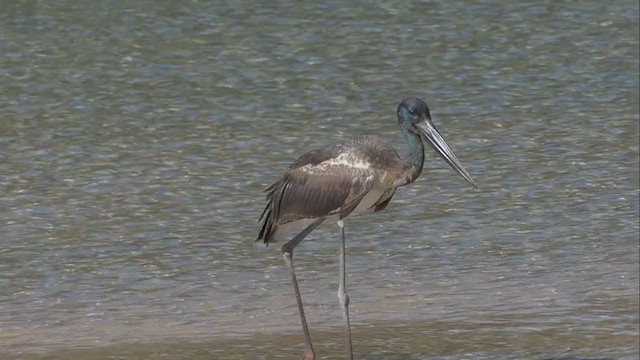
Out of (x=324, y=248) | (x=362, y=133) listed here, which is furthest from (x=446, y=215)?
(x=362, y=133)

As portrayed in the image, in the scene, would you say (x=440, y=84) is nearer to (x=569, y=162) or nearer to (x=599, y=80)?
(x=599, y=80)

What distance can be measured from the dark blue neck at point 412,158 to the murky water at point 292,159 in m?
0.88

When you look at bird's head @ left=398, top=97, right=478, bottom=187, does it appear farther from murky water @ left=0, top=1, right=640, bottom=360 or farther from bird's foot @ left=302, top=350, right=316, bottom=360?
bird's foot @ left=302, top=350, right=316, bottom=360

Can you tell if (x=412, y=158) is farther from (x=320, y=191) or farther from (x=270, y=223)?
(x=270, y=223)

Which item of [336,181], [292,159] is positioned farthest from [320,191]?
[292,159]

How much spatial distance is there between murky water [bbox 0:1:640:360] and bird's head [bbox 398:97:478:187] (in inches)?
37.9

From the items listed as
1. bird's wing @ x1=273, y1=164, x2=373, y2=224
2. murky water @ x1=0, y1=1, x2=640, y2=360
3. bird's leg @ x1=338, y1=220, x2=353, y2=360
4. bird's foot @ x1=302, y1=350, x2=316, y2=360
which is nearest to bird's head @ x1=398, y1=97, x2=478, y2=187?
bird's wing @ x1=273, y1=164, x2=373, y2=224

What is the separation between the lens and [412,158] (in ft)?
31.1

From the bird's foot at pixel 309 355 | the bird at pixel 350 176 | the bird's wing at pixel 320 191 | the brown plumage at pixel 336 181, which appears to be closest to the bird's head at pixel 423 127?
the bird at pixel 350 176

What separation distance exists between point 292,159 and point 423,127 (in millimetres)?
3984

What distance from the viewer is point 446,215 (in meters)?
12.1

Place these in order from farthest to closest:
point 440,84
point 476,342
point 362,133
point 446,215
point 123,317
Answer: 1. point 440,84
2. point 362,133
3. point 446,215
4. point 123,317
5. point 476,342

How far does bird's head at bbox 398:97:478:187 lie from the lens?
31.2 ft

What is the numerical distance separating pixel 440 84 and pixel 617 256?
4.79m
